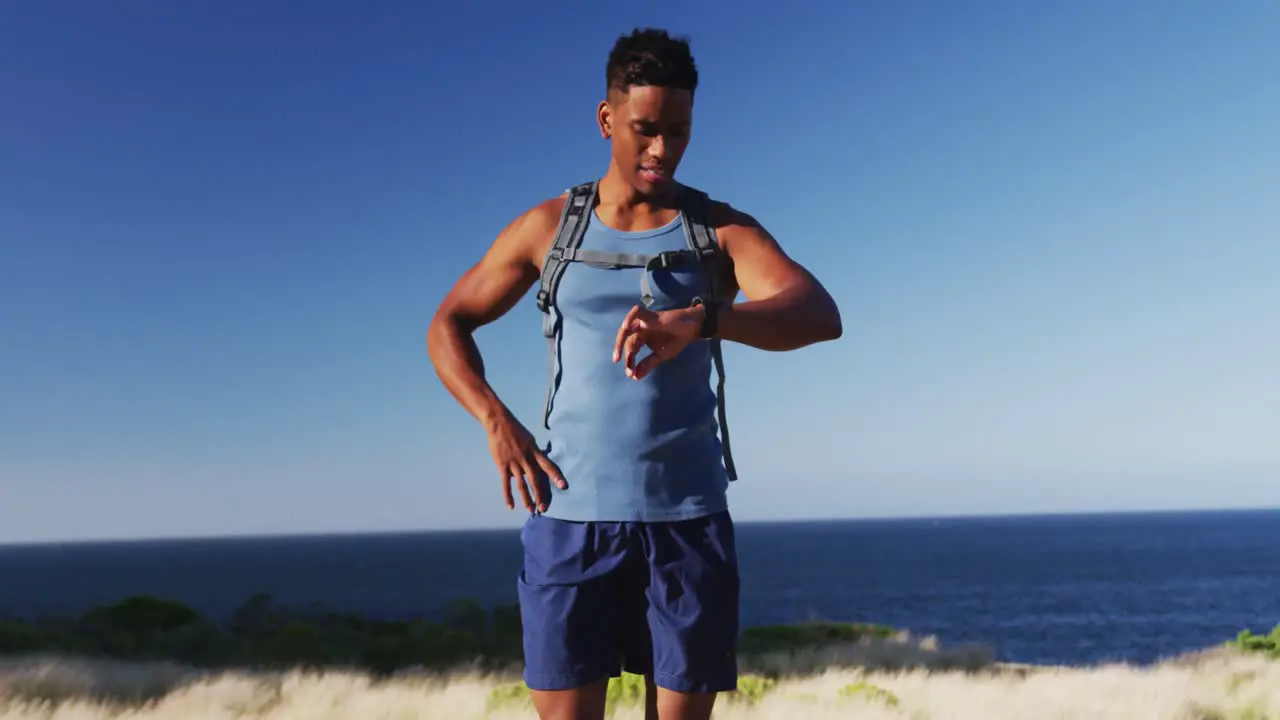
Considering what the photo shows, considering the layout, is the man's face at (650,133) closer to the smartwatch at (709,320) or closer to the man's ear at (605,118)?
the man's ear at (605,118)

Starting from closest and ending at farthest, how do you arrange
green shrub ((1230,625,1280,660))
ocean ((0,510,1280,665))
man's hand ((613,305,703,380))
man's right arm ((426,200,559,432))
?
man's hand ((613,305,703,380))
man's right arm ((426,200,559,432))
green shrub ((1230,625,1280,660))
ocean ((0,510,1280,665))

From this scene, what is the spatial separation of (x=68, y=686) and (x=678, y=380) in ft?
39.9

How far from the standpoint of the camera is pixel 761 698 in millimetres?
9430

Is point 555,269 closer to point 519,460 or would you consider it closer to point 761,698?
point 519,460

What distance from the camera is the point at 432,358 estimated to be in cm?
285

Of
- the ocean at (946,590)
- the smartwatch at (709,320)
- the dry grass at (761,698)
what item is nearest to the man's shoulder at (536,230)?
the smartwatch at (709,320)

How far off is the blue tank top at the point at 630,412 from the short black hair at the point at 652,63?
1.21 feet

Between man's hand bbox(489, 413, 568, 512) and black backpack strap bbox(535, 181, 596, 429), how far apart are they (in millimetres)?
123

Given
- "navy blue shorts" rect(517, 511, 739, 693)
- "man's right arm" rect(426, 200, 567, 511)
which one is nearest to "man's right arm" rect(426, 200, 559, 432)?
"man's right arm" rect(426, 200, 567, 511)

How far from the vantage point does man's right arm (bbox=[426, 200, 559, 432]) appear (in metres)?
2.79

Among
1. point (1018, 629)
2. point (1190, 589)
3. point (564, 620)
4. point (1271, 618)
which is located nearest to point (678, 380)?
point (564, 620)

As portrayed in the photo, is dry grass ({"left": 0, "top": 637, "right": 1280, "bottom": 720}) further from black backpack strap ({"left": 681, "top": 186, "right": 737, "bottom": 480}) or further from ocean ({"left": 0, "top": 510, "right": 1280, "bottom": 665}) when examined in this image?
ocean ({"left": 0, "top": 510, "right": 1280, "bottom": 665})

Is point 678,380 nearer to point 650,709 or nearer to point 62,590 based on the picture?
point 650,709

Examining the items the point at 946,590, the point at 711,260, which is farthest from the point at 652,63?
the point at 946,590
